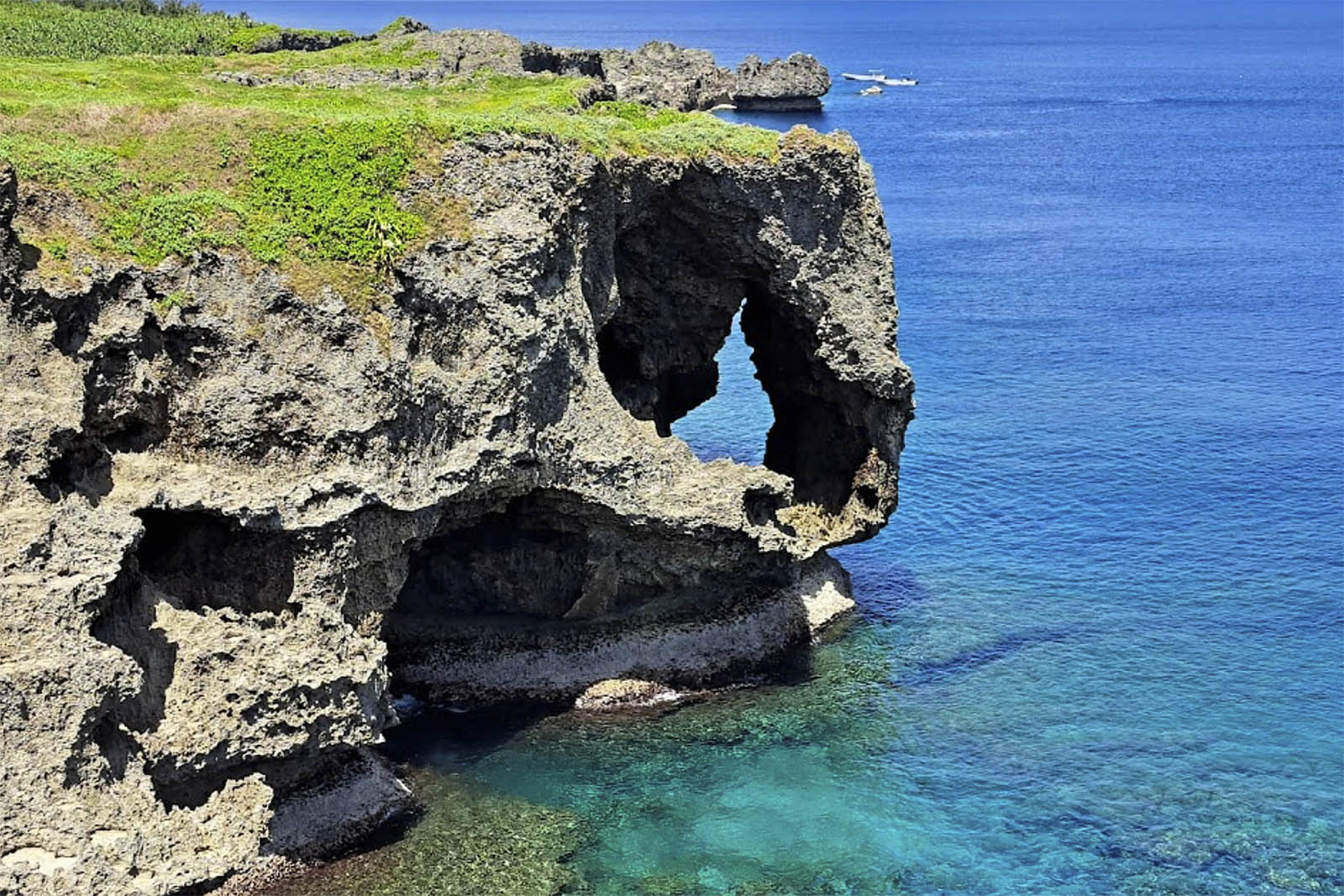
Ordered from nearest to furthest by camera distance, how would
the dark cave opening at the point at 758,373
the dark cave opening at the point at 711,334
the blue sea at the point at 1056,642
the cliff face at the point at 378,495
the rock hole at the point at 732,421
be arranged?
the cliff face at the point at 378,495
the blue sea at the point at 1056,642
the dark cave opening at the point at 711,334
the dark cave opening at the point at 758,373
the rock hole at the point at 732,421

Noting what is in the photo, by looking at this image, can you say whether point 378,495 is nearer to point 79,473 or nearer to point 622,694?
point 79,473

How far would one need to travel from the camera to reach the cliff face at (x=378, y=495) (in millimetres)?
27734

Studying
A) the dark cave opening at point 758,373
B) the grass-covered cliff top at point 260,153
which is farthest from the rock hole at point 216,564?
the dark cave opening at point 758,373

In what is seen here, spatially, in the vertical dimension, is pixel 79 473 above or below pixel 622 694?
above

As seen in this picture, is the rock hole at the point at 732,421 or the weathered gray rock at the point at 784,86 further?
the weathered gray rock at the point at 784,86

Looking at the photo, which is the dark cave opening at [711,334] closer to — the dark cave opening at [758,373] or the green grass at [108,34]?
the dark cave opening at [758,373]

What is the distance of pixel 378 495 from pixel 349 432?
5.14 feet

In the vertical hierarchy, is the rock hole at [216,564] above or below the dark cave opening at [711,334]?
below

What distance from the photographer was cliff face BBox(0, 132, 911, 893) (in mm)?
27734

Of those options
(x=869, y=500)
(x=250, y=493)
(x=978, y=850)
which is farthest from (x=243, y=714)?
(x=869, y=500)

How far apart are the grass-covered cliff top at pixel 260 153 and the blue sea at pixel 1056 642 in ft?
43.3

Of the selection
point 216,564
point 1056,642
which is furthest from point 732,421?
point 216,564

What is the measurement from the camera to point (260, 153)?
33500 mm

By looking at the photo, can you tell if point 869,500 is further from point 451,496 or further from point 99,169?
point 99,169
